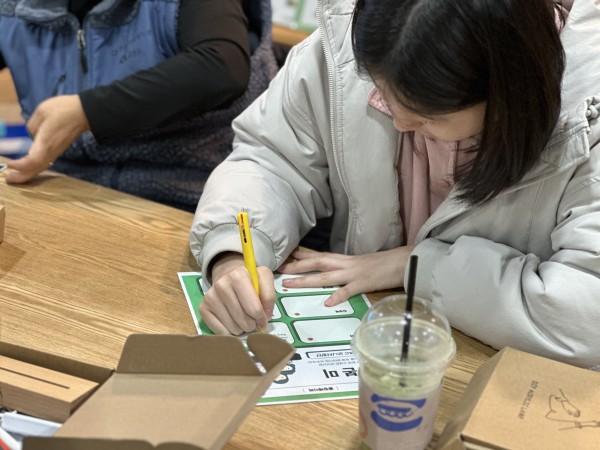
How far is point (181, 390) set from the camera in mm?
766

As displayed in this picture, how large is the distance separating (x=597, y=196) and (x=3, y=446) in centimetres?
72

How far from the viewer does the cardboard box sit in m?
0.76

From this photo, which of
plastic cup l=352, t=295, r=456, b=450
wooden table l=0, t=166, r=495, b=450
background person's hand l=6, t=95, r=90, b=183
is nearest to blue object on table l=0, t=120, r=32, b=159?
background person's hand l=6, t=95, r=90, b=183

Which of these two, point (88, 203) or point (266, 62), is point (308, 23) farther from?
point (88, 203)

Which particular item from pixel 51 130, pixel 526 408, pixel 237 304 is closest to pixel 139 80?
pixel 51 130

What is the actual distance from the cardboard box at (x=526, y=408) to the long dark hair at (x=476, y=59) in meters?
0.25

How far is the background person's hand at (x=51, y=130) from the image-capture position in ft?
4.60

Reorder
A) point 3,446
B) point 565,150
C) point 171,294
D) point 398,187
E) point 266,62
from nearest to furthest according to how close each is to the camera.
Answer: point 3,446 < point 565,150 < point 171,294 < point 398,187 < point 266,62

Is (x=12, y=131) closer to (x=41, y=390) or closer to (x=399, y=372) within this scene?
(x=41, y=390)

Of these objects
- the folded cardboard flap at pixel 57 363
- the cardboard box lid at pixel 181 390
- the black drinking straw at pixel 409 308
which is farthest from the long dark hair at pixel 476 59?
the folded cardboard flap at pixel 57 363

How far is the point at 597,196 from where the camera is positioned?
990mm

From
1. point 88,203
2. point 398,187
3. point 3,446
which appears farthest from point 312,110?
point 3,446

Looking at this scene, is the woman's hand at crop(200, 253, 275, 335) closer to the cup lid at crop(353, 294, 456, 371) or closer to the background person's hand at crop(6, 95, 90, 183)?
the cup lid at crop(353, 294, 456, 371)

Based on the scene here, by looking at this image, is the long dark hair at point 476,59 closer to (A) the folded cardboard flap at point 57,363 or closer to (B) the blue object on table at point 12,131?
(A) the folded cardboard flap at point 57,363
